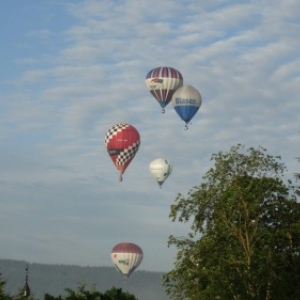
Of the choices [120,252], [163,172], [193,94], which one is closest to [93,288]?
[193,94]

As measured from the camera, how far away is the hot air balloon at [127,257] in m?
164

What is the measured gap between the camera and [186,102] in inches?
4697

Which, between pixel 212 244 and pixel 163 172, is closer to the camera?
pixel 212 244

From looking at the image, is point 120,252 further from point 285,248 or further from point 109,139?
point 285,248

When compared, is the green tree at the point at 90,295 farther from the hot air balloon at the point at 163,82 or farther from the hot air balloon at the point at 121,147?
the hot air balloon at the point at 121,147

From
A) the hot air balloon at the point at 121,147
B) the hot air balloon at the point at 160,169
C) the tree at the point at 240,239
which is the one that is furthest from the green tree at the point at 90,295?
the hot air balloon at the point at 160,169

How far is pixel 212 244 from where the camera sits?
61.3 meters

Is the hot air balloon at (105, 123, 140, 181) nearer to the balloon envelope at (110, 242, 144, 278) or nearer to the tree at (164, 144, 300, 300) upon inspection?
the balloon envelope at (110, 242, 144, 278)

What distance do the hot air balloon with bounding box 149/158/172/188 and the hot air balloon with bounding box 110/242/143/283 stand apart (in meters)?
26.4

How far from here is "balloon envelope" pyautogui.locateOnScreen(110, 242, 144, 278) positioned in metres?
164

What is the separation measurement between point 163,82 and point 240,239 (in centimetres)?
6216

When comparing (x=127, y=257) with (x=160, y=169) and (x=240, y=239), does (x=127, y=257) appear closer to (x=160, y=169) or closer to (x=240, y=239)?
(x=160, y=169)

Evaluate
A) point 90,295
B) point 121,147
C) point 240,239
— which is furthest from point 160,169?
point 90,295

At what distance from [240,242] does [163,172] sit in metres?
79.9
